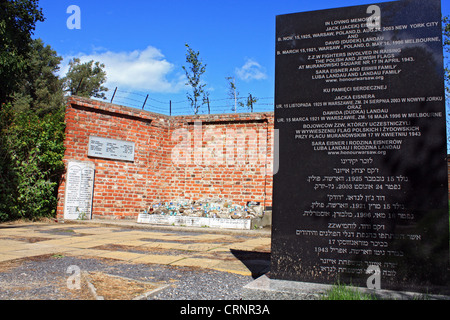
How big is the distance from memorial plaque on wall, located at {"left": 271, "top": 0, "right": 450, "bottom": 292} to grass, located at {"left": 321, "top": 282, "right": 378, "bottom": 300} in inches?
10.8

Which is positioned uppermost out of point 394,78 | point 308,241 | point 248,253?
point 394,78

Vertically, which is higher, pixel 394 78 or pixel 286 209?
pixel 394 78

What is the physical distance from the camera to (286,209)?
2.99m

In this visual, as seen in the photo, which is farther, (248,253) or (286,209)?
(248,253)

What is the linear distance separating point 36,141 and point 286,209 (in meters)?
8.84

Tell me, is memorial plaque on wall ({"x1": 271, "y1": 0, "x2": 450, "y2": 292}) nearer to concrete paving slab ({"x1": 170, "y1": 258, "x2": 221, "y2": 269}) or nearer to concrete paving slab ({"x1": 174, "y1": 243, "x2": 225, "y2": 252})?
concrete paving slab ({"x1": 170, "y1": 258, "x2": 221, "y2": 269})

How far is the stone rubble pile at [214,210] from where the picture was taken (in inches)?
367

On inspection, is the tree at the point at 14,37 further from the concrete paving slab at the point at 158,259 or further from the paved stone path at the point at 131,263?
the concrete paving slab at the point at 158,259

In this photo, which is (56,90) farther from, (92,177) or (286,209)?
(286,209)

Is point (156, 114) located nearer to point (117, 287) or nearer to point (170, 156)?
point (170, 156)

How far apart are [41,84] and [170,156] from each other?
2418 cm
